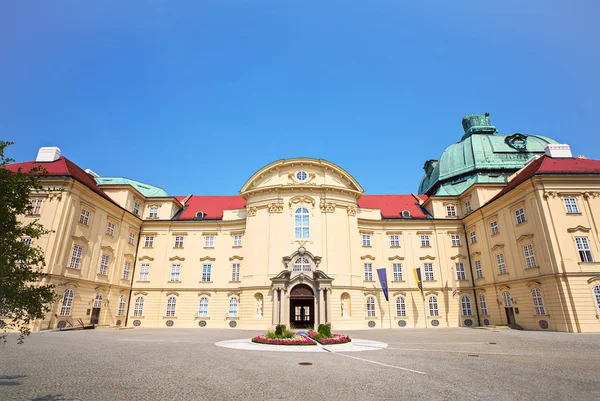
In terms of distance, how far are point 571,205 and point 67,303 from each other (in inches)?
1730

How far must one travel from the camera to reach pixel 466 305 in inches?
1442

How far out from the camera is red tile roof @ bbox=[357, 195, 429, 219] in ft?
137

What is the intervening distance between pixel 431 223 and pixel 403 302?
10.2 meters

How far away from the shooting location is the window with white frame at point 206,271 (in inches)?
1500

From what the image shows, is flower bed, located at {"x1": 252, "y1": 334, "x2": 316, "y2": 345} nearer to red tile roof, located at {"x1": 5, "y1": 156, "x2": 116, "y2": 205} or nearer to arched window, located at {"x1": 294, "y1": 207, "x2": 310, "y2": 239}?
arched window, located at {"x1": 294, "y1": 207, "x2": 310, "y2": 239}

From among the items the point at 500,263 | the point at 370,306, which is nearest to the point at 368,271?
the point at 370,306

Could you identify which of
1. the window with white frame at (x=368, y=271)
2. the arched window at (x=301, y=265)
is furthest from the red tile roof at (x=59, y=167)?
the window with white frame at (x=368, y=271)

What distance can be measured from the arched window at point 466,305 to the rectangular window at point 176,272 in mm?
32742

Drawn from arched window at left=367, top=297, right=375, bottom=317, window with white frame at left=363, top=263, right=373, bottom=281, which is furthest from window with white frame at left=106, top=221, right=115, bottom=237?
arched window at left=367, top=297, right=375, bottom=317

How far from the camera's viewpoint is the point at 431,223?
1564 inches

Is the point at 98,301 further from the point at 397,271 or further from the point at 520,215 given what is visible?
the point at 520,215

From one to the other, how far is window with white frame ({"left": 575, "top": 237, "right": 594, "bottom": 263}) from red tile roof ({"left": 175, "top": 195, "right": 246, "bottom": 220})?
115 feet

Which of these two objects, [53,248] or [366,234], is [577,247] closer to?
[366,234]

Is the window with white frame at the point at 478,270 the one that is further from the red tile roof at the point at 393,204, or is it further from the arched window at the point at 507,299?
the red tile roof at the point at 393,204
